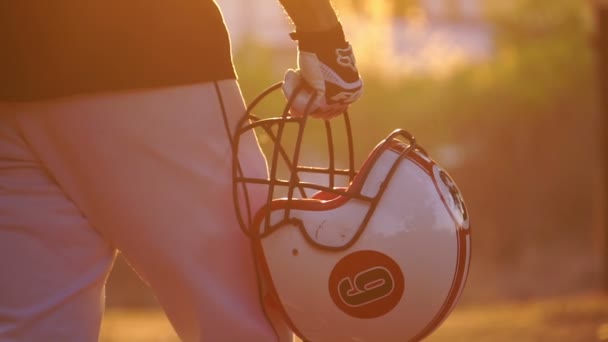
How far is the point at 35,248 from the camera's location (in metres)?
2.97

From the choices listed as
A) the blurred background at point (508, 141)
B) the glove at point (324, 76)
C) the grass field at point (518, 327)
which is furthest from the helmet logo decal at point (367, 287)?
the blurred background at point (508, 141)

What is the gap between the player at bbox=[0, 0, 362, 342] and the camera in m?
2.86

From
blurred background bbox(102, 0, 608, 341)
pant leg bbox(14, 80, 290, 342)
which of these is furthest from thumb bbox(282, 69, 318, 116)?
blurred background bbox(102, 0, 608, 341)

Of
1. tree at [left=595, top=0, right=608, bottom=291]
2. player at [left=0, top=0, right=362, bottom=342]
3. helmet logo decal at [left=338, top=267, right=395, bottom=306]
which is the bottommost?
tree at [left=595, top=0, right=608, bottom=291]

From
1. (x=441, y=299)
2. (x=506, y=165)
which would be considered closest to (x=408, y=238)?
(x=441, y=299)

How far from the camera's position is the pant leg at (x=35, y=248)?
2963 mm

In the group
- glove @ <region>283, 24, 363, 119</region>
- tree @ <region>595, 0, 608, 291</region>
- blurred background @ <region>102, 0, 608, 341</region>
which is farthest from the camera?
blurred background @ <region>102, 0, 608, 341</region>

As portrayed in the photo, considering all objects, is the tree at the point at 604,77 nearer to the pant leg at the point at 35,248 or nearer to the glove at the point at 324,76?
the glove at the point at 324,76

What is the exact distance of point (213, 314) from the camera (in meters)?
2.83

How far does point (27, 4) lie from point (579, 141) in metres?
14.4

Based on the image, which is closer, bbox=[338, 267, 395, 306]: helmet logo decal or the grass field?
bbox=[338, 267, 395, 306]: helmet logo decal

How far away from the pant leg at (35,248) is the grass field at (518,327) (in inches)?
130

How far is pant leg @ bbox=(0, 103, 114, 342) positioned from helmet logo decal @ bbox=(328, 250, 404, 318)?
561 millimetres

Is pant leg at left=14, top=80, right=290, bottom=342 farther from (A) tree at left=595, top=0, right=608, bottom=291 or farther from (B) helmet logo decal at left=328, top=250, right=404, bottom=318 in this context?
(A) tree at left=595, top=0, right=608, bottom=291
